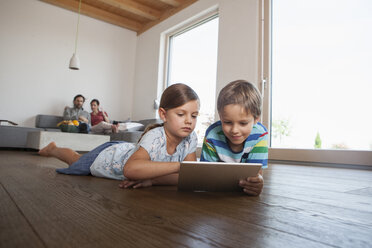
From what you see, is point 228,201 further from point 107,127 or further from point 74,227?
point 107,127

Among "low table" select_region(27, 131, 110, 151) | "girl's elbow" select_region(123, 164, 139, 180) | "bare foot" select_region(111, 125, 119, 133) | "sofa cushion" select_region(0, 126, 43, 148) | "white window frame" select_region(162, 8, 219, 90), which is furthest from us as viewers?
"white window frame" select_region(162, 8, 219, 90)

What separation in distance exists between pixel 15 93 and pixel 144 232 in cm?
534

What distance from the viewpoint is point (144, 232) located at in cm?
49

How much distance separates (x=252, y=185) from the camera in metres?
0.94

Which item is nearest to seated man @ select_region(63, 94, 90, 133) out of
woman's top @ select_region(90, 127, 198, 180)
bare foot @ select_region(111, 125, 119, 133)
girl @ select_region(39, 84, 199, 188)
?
bare foot @ select_region(111, 125, 119, 133)

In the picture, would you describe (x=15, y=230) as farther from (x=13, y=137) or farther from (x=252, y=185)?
(x=13, y=137)

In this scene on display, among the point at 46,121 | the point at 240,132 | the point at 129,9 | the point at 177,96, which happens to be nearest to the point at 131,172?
the point at 177,96

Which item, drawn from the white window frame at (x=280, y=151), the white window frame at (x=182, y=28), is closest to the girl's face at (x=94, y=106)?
the white window frame at (x=182, y=28)

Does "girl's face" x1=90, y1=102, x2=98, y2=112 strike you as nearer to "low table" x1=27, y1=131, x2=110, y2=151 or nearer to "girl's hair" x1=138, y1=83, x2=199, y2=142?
"low table" x1=27, y1=131, x2=110, y2=151

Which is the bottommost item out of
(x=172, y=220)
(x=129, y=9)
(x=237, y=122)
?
(x=172, y=220)

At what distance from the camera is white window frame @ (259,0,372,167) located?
268cm

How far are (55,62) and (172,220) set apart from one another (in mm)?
5475

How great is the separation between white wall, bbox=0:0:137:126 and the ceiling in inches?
7.9

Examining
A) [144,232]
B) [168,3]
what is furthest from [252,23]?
[144,232]
